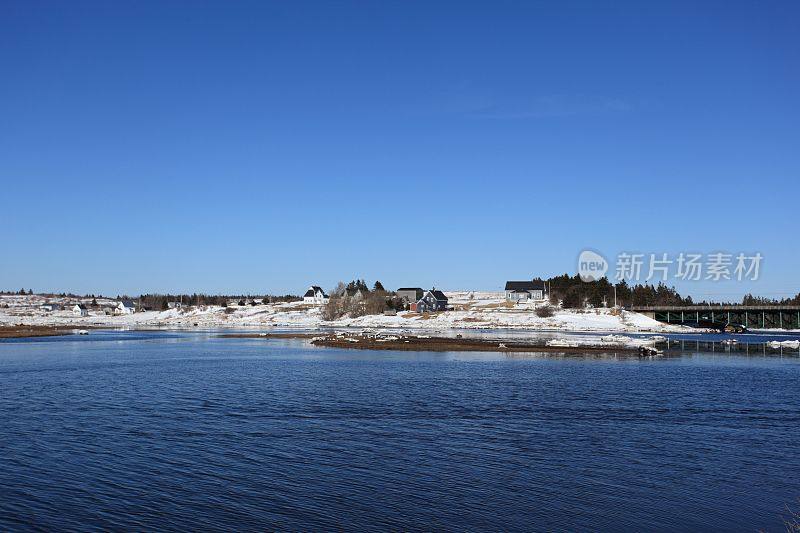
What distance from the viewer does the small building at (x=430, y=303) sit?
534 feet

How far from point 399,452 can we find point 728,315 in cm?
12935

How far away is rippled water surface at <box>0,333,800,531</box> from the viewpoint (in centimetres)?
1634

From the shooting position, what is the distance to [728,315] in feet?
438

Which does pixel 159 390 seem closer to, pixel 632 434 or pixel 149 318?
pixel 632 434

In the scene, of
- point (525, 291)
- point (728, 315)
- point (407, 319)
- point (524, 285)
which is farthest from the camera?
point (524, 285)

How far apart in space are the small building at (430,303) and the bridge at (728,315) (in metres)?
49.4

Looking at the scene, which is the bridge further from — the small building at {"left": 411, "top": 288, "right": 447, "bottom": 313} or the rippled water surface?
the rippled water surface

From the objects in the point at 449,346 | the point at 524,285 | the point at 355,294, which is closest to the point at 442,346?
the point at 449,346

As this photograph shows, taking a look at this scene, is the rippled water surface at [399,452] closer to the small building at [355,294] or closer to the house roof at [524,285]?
the small building at [355,294]

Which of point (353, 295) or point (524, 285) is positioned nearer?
point (353, 295)

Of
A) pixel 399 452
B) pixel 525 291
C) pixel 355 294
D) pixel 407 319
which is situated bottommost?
pixel 399 452

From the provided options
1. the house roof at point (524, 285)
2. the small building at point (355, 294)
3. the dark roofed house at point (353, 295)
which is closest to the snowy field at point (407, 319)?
the small building at point (355, 294)

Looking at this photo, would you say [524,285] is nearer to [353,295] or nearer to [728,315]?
[353,295]

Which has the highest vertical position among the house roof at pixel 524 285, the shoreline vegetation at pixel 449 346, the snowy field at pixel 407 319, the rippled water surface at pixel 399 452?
the house roof at pixel 524 285
